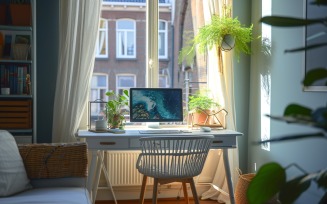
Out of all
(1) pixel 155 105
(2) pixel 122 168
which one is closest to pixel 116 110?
(1) pixel 155 105

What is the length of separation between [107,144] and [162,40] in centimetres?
136

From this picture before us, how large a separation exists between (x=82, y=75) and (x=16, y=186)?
4.57 ft

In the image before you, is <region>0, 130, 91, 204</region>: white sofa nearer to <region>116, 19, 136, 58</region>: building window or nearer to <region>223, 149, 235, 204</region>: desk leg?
<region>223, 149, 235, 204</region>: desk leg

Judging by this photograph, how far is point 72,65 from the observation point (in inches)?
140

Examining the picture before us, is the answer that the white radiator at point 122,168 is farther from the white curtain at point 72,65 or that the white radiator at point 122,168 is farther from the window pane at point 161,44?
the window pane at point 161,44

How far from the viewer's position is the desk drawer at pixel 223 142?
3312 millimetres

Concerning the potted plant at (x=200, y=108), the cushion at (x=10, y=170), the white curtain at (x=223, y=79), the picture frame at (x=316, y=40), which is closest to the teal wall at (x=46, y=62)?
the cushion at (x=10, y=170)

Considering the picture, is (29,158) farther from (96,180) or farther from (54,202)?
(96,180)

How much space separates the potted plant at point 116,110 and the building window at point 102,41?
0.50 meters

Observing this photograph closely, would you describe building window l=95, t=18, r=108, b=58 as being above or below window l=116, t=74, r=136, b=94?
above

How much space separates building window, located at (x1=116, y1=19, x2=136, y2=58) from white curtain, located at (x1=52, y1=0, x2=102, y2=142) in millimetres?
446

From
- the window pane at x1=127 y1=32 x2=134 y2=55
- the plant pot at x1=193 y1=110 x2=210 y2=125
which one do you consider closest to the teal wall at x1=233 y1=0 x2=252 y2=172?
the plant pot at x1=193 y1=110 x2=210 y2=125

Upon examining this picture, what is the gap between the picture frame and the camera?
2.69 meters

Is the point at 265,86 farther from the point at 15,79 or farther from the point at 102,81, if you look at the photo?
the point at 15,79
